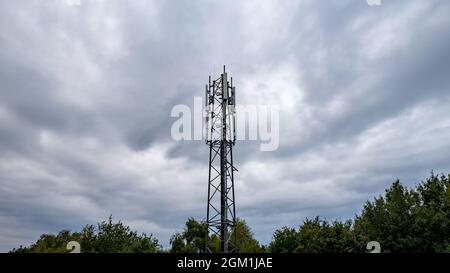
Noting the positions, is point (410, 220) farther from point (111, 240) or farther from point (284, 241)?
point (111, 240)

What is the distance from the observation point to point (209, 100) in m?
30.8

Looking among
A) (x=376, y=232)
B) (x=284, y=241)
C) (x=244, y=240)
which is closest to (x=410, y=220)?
(x=376, y=232)

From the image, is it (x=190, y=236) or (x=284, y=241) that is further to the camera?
(x=190, y=236)

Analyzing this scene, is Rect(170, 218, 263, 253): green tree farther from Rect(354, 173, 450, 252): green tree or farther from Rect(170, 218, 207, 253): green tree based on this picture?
Rect(354, 173, 450, 252): green tree

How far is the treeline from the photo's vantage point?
1545 inches

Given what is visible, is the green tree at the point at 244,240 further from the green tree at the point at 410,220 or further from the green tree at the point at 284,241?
the green tree at the point at 410,220

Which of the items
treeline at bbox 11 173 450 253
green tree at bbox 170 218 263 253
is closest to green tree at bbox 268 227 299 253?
treeline at bbox 11 173 450 253

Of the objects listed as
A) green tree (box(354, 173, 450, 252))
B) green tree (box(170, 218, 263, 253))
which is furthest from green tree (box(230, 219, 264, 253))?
green tree (box(354, 173, 450, 252))

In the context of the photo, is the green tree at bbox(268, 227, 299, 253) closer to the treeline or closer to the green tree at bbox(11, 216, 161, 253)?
the treeline

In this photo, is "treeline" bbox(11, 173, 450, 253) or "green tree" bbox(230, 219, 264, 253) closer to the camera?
"treeline" bbox(11, 173, 450, 253)

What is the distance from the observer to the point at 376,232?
44.5 metres

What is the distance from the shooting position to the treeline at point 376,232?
39.2m

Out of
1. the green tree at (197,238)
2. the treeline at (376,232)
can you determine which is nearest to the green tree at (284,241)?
the treeline at (376,232)
